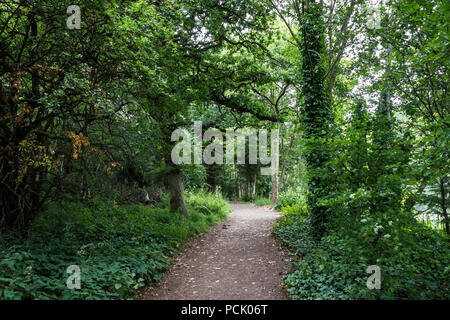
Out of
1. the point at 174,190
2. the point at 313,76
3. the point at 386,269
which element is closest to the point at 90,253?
the point at 174,190

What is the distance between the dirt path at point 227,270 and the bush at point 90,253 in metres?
0.45

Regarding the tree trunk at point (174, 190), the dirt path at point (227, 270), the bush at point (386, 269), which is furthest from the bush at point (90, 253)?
the bush at point (386, 269)

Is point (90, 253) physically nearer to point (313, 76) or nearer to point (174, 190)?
point (174, 190)

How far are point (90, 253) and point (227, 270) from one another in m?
3.11

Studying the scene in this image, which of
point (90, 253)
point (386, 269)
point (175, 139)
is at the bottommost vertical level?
point (90, 253)

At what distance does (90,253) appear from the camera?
4977 mm

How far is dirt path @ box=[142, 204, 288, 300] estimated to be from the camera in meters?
4.70

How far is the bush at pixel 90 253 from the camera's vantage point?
3.50 metres

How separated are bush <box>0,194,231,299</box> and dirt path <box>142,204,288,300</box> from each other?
0.45 metres

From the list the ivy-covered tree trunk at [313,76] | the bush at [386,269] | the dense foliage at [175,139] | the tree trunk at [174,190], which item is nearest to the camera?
the bush at [386,269]

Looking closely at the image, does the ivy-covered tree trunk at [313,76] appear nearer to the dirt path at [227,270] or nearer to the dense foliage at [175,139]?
the dense foliage at [175,139]
